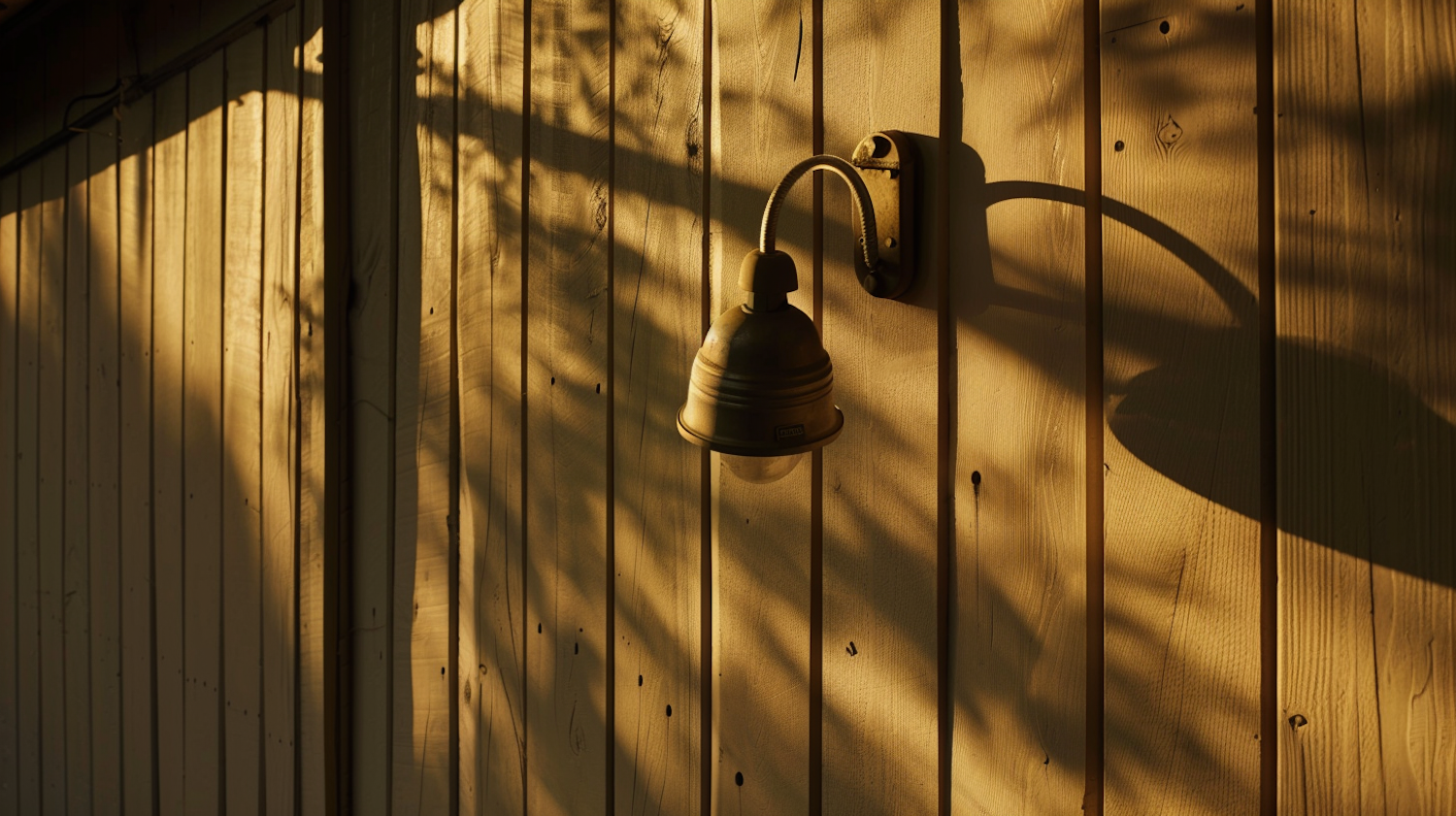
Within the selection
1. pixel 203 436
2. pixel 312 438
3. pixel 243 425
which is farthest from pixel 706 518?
pixel 203 436

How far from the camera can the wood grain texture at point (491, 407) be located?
6.53ft

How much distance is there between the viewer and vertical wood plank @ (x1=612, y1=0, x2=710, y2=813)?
5.36ft

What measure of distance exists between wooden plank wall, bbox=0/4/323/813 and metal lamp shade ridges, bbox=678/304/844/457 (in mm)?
1612

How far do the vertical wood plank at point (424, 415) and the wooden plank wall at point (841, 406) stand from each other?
0.01 meters

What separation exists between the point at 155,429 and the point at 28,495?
1144 millimetres

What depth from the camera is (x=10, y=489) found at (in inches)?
157

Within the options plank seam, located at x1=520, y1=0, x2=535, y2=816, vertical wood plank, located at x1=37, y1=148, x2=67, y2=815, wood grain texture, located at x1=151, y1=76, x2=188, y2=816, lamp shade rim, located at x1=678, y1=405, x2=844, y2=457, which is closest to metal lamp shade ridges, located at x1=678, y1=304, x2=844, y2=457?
lamp shade rim, located at x1=678, y1=405, x2=844, y2=457

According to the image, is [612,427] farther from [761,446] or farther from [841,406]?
[761,446]

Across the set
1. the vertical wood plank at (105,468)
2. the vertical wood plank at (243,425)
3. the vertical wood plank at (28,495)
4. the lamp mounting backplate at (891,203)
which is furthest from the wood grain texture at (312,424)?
the vertical wood plank at (28,495)

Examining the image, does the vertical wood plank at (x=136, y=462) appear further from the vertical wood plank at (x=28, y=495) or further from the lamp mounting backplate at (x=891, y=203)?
the lamp mounting backplate at (x=891, y=203)

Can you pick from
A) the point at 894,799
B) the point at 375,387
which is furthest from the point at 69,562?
the point at 894,799

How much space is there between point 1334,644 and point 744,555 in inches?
30.8

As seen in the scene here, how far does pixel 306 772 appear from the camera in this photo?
2.54 m

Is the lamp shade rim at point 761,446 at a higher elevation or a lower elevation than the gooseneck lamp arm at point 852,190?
lower
